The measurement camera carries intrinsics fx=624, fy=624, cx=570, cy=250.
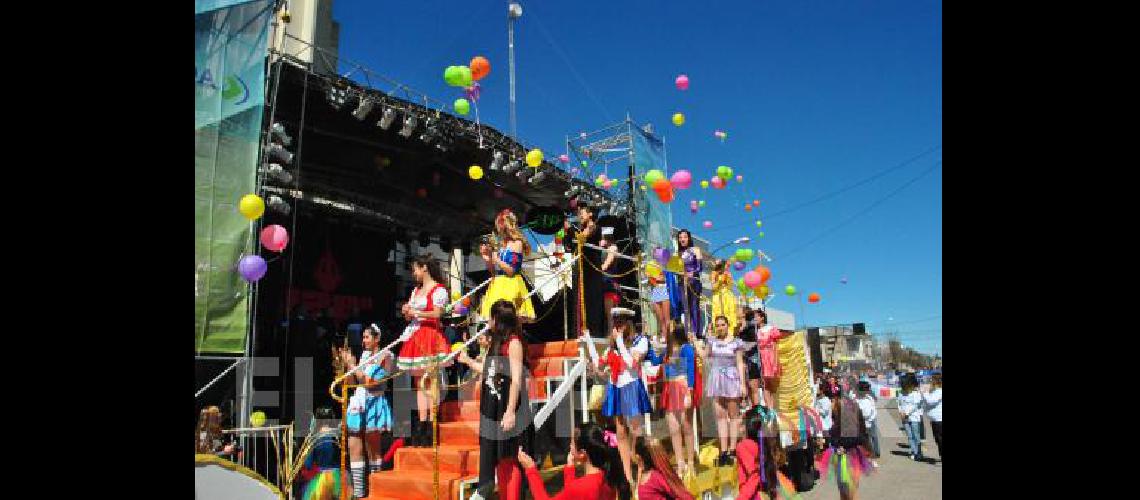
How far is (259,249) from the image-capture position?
8.00m

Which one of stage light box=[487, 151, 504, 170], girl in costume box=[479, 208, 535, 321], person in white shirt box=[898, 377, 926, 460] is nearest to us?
girl in costume box=[479, 208, 535, 321]

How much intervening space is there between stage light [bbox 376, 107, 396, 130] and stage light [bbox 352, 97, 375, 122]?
0.28 m

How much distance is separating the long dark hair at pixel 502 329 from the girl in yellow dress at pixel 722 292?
4929 mm

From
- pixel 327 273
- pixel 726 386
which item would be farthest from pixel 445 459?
pixel 327 273

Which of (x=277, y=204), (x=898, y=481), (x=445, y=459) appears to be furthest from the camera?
(x=277, y=204)

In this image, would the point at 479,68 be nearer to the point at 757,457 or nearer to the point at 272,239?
the point at 272,239

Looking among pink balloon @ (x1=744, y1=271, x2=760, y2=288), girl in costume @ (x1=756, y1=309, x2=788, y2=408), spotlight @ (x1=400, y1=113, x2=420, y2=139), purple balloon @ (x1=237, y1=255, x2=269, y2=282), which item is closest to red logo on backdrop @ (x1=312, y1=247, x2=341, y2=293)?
spotlight @ (x1=400, y1=113, x2=420, y2=139)

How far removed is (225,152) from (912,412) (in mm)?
10976

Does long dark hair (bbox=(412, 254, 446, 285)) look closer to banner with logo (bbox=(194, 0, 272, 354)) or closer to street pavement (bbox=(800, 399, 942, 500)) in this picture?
banner with logo (bbox=(194, 0, 272, 354))

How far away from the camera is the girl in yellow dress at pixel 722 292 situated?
877 cm

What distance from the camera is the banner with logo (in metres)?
7.17

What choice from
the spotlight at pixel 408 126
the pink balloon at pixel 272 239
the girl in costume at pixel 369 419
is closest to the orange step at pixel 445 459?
the girl in costume at pixel 369 419

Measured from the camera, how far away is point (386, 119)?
10523mm

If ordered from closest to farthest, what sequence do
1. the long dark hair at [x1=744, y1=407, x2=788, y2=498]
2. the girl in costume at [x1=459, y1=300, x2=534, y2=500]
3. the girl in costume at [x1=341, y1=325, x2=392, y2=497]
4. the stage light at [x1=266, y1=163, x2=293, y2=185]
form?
the girl in costume at [x1=459, y1=300, x2=534, y2=500], the long dark hair at [x1=744, y1=407, x2=788, y2=498], the girl in costume at [x1=341, y1=325, x2=392, y2=497], the stage light at [x1=266, y1=163, x2=293, y2=185]
